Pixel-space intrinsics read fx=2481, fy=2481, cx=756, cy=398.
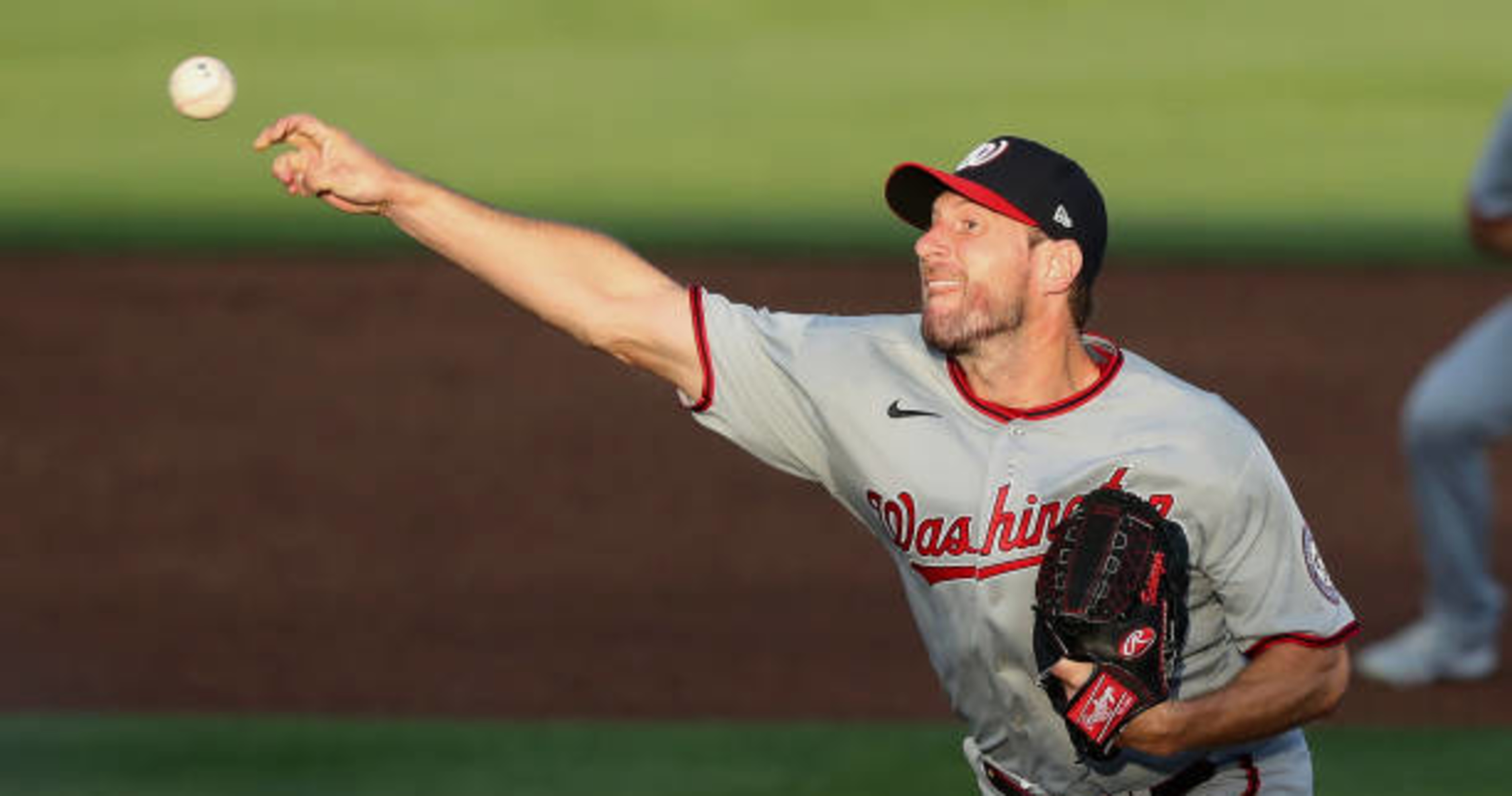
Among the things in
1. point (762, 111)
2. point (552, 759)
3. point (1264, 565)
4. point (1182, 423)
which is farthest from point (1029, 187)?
point (762, 111)

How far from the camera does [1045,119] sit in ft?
53.8

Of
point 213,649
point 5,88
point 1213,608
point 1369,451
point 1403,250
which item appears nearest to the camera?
point 1213,608

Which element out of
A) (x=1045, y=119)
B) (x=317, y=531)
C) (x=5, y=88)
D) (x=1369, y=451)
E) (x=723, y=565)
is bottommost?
(x=1369, y=451)

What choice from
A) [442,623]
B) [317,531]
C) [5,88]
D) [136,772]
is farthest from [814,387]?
[5,88]

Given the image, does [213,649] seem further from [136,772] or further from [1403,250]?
[1403,250]

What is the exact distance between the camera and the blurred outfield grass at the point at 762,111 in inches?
568

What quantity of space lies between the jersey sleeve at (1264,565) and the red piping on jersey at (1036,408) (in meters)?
0.35

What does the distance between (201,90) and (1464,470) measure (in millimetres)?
4464

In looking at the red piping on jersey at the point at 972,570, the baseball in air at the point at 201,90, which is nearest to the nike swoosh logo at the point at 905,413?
the red piping on jersey at the point at 972,570

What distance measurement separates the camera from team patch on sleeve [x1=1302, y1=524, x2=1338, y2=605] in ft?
15.4

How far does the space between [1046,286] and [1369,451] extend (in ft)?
20.7

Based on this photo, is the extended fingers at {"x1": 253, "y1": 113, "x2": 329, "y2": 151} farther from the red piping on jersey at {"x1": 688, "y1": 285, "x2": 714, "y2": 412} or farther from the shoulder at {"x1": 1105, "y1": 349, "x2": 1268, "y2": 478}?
the shoulder at {"x1": 1105, "y1": 349, "x2": 1268, "y2": 478}

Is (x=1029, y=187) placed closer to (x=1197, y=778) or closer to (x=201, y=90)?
(x=1197, y=778)

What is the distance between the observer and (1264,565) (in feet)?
15.2
